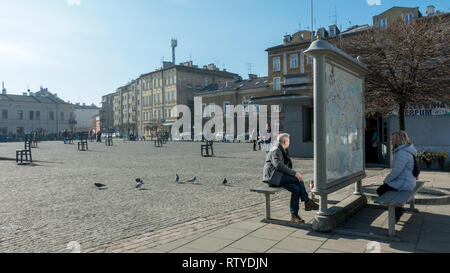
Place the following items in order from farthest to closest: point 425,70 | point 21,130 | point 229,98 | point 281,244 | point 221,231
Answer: point 21,130
point 229,98
point 425,70
point 221,231
point 281,244

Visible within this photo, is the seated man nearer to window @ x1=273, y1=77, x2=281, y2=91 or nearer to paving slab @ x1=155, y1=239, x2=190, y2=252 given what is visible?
paving slab @ x1=155, y1=239, x2=190, y2=252

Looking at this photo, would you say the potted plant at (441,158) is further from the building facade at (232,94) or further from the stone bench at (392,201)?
the building facade at (232,94)

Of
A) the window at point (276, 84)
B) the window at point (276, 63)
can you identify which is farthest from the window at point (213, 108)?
the window at point (276, 63)

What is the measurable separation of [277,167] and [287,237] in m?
1.23

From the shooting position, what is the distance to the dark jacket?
566cm

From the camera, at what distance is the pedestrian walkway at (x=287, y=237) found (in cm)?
438

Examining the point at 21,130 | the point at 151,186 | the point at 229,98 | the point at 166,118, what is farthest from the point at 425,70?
the point at 21,130

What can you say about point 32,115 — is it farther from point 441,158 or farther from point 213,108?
point 441,158

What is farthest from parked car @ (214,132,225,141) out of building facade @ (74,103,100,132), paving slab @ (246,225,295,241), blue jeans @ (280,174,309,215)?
building facade @ (74,103,100,132)

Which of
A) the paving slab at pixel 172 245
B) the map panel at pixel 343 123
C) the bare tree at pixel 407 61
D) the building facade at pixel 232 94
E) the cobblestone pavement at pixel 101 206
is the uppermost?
the building facade at pixel 232 94

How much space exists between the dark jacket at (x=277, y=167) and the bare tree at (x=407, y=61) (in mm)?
3385
